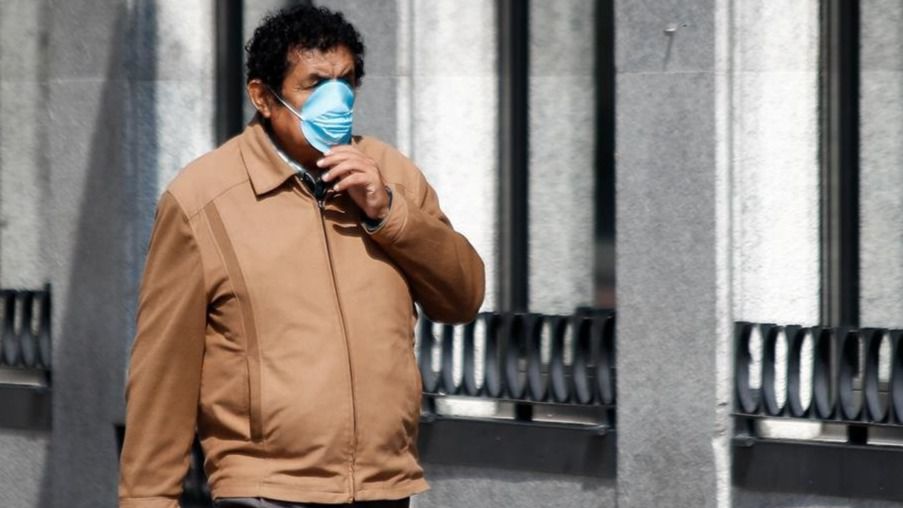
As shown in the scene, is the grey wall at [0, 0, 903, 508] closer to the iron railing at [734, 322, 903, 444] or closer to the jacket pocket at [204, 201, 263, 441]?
the iron railing at [734, 322, 903, 444]

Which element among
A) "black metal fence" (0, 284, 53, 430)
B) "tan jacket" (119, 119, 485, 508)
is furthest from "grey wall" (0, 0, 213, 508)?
"tan jacket" (119, 119, 485, 508)

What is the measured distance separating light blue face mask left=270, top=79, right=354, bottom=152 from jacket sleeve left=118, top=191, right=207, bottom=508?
14.4 inches

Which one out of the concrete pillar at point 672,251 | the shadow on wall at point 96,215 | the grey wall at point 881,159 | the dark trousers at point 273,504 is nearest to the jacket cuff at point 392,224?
the dark trousers at point 273,504

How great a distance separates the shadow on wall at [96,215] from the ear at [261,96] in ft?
16.4

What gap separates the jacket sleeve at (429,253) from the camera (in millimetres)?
4461

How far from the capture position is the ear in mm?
4590

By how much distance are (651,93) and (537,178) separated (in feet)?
3.49

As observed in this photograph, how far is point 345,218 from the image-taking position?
4.54m

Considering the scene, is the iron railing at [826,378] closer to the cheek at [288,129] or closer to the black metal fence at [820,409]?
the black metal fence at [820,409]

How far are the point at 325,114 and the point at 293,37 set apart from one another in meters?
0.20

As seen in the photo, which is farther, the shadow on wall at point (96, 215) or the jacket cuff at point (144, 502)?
the shadow on wall at point (96, 215)

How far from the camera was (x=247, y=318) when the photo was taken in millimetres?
4441

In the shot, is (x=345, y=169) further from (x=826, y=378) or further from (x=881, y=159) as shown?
(x=881, y=159)

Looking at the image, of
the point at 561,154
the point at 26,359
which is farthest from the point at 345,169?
the point at 26,359
